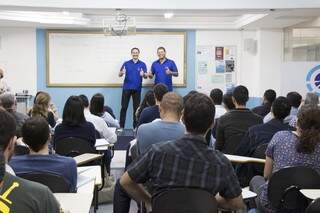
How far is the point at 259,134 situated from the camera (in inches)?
159

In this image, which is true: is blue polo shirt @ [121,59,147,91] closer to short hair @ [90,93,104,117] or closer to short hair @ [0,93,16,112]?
short hair @ [90,93,104,117]

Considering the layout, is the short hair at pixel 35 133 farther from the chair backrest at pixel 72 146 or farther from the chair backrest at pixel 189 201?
the chair backrest at pixel 72 146

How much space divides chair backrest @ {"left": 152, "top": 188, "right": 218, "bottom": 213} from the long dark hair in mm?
1093

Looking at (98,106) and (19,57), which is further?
(19,57)

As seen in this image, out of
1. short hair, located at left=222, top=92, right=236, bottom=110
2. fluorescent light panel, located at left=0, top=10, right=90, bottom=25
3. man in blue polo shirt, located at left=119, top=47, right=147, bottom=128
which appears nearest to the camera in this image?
short hair, located at left=222, top=92, right=236, bottom=110

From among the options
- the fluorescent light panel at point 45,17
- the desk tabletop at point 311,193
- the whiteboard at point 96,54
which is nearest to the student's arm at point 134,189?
the desk tabletop at point 311,193

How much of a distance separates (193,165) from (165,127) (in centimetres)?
109

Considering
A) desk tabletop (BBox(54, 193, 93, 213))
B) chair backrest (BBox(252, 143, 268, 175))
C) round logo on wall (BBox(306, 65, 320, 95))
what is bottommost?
chair backrest (BBox(252, 143, 268, 175))

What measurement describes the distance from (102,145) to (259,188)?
1.72 metres

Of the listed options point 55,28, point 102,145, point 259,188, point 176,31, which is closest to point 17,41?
point 55,28

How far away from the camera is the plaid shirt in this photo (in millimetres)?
2213

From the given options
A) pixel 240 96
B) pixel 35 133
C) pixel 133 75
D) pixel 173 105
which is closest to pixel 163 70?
pixel 133 75

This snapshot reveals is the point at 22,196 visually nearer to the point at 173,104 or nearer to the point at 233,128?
the point at 173,104

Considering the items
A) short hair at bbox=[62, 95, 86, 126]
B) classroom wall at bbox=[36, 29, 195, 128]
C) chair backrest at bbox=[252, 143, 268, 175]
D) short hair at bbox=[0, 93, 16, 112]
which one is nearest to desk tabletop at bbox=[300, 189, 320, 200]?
chair backrest at bbox=[252, 143, 268, 175]
